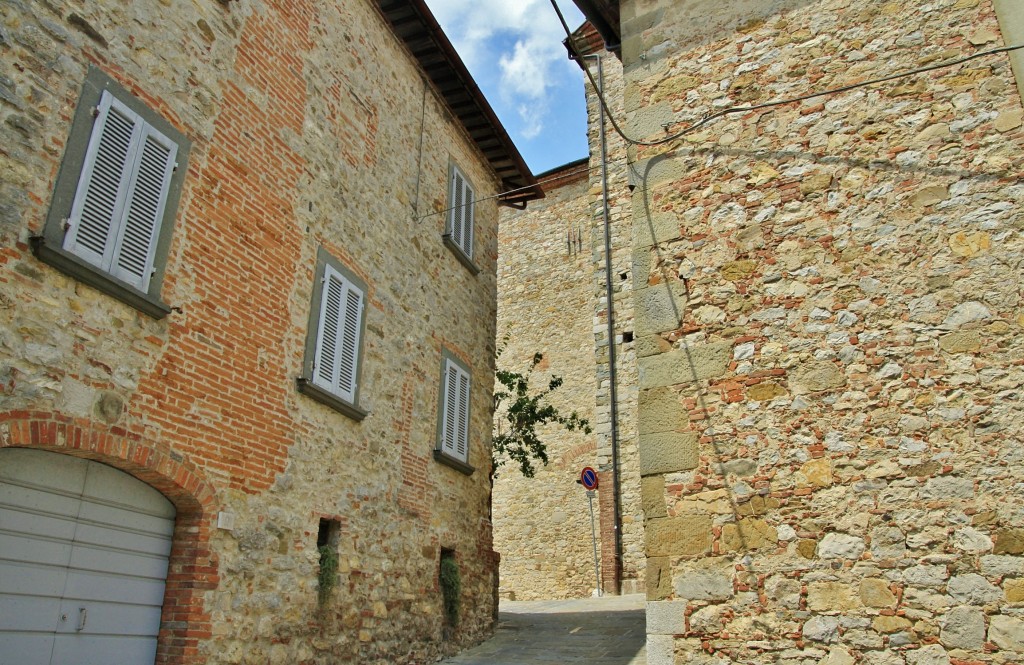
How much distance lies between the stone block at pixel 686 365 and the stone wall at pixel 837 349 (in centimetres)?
2

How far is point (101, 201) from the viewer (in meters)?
4.75

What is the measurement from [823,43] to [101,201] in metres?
5.40

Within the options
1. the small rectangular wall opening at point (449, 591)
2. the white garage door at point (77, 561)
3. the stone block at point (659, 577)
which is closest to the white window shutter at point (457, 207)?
the small rectangular wall opening at point (449, 591)

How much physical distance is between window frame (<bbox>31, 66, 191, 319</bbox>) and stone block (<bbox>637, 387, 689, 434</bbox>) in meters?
3.40

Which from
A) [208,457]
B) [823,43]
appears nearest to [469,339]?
[208,457]

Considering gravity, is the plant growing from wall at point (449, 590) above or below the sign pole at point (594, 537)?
below

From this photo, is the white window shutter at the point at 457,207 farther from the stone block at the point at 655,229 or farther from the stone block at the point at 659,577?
the stone block at the point at 659,577

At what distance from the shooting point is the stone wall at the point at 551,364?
14523 millimetres

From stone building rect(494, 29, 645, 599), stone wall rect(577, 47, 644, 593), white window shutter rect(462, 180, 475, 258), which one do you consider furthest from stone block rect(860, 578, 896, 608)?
stone building rect(494, 29, 645, 599)

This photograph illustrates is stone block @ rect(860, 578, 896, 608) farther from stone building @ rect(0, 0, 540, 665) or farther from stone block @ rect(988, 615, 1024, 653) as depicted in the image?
stone building @ rect(0, 0, 540, 665)

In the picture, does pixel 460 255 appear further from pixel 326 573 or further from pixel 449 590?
pixel 326 573

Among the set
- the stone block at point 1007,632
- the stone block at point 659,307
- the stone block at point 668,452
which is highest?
the stone block at point 659,307

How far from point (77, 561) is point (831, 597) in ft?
14.9

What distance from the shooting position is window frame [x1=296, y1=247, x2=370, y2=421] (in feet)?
21.2
